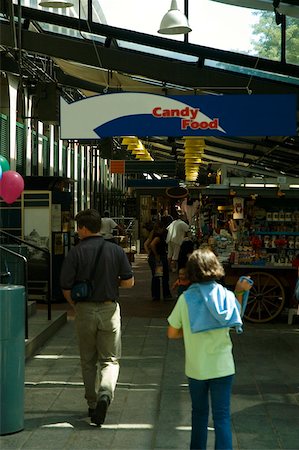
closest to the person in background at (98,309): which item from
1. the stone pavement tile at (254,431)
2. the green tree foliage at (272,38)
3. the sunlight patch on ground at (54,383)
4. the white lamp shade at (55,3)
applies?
the stone pavement tile at (254,431)

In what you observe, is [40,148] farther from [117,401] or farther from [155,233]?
[117,401]

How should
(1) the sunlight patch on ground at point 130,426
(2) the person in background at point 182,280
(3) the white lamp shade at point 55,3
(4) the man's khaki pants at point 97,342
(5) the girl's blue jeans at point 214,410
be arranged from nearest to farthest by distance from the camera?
(5) the girl's blue jeans at point 214,410
(2) the person in background at point 182,280
(1) the sunlight patch on ground at point 130,426
(4) the man's khaki pants at point 97,342
(3) the white lamp shade at point 55,3

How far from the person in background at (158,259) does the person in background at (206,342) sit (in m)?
9.60

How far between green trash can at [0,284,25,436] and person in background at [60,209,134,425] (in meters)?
0.50

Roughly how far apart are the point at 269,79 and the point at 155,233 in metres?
4.03

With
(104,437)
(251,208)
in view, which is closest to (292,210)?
(251,208)

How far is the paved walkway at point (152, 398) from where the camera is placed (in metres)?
5.54

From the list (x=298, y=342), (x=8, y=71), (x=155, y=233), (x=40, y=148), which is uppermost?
(x=8, y=71)

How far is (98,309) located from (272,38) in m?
6.26

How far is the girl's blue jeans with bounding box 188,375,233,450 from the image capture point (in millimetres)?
4543

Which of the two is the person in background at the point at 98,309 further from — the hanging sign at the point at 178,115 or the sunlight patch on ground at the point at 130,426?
the hanging sign at the point at 178,115

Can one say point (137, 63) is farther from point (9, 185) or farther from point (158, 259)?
point (158, 259)

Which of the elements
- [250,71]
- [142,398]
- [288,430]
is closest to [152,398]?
[142,398]

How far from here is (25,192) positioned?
1380cm
